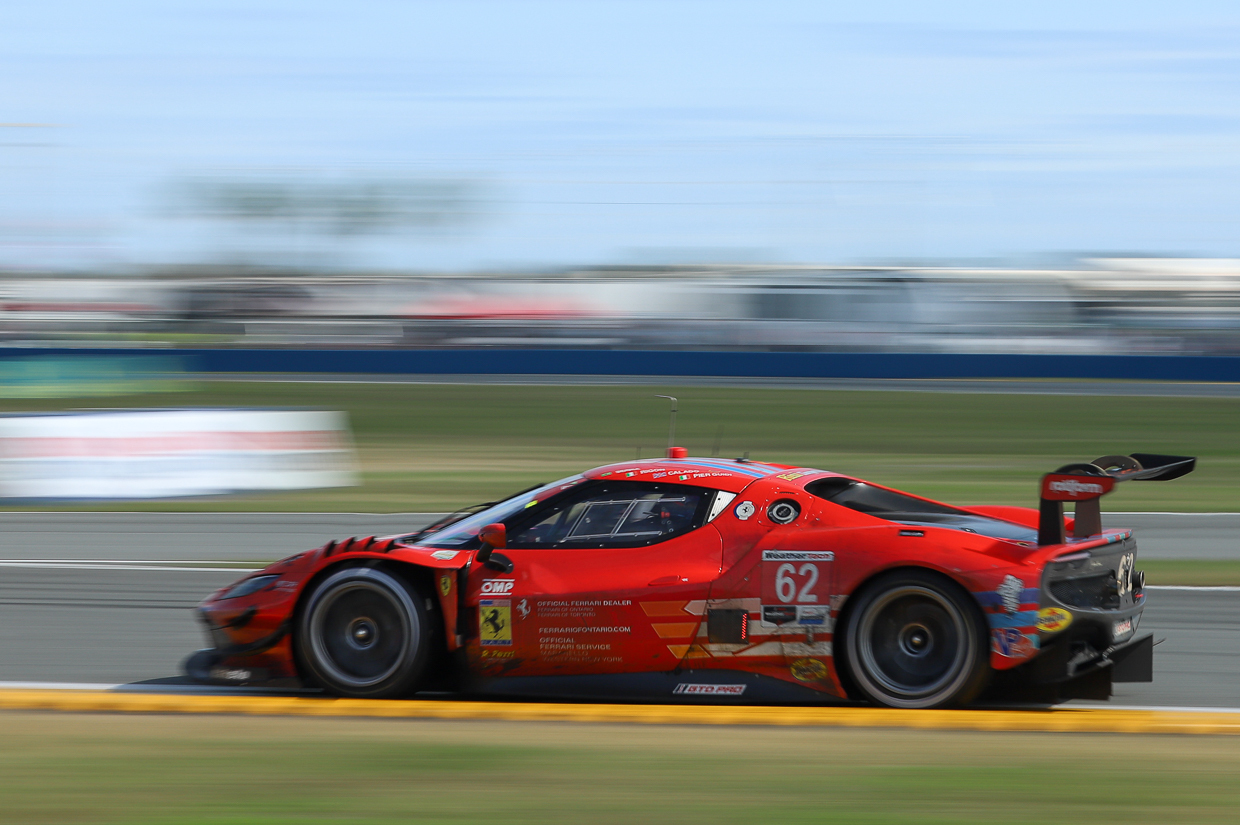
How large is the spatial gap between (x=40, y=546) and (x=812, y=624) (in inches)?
300

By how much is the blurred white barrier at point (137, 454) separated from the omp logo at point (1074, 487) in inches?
400

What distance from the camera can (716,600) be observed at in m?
Result: 5.37

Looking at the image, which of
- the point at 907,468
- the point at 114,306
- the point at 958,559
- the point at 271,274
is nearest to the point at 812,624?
the point at 958,559

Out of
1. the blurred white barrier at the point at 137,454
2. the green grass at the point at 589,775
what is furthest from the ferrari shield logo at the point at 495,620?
the blurred white barrier at the point at 137,454

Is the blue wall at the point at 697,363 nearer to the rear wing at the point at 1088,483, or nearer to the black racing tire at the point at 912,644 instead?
the rear wing at the point at 1088,483

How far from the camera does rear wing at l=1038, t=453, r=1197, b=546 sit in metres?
5.28

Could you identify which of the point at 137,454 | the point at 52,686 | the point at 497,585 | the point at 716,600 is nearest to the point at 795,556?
the point at 716,600

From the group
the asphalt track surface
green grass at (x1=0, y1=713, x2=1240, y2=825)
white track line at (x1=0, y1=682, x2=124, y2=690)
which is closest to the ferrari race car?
green grass at (x1=0, y1=713, x2=1240, y2=825)

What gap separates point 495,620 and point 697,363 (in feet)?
88.4

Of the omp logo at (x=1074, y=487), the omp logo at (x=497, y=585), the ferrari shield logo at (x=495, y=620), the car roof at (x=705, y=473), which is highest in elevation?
the car roof at (x=705, y=473)

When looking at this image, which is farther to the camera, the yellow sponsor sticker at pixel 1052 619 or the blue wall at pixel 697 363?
the blue wall at pixel 697 363

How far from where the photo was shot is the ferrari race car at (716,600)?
524cm

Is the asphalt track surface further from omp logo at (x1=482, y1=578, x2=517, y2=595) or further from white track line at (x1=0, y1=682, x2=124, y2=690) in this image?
omp logo at (x1=482, y1=578, x2=517, y2=595)

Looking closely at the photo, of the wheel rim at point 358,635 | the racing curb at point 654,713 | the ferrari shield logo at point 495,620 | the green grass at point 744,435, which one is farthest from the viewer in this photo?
the green grass at point 744,435
